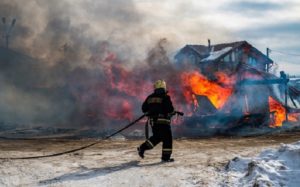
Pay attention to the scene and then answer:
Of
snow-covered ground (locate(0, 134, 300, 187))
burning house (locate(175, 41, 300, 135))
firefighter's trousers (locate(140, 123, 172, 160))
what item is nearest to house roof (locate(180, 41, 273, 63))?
burning house (locate(175, 41, 300, 135))

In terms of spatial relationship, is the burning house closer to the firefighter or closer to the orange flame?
the orange flame

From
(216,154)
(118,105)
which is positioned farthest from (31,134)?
(216,154)

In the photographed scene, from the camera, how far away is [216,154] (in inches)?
398

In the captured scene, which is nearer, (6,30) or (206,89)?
(206,89)

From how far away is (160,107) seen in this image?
9.29 m

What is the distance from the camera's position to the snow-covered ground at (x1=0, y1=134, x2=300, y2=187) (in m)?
7.17

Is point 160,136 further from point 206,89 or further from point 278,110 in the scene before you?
point 278,110

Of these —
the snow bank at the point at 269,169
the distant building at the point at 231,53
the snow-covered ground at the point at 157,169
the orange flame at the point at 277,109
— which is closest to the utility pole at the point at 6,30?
the distant building at the point at 231,53

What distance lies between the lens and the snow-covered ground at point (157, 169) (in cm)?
717

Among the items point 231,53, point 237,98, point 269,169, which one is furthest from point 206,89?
point 231,53

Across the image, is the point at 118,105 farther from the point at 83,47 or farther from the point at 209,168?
the point at 209,168

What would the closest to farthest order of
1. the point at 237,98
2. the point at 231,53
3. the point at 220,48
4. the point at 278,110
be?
the point at 237,98 < the point at 278,110 < the point at 231,53 < the point at 220,48

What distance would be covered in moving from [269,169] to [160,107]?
298 cm

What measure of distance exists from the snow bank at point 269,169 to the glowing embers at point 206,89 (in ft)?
42.0
